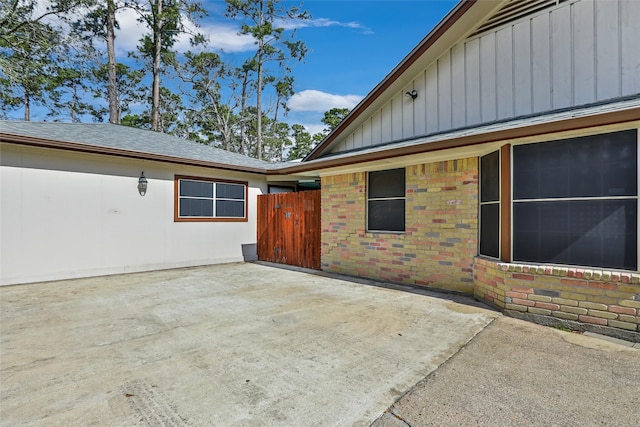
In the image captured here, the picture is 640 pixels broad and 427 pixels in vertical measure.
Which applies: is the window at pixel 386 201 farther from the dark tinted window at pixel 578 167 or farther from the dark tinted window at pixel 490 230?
the dark tinted window at pixel 578 167

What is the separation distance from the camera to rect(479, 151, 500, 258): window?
195 inches

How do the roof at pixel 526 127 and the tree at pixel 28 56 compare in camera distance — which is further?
the tree at pixel 28 56

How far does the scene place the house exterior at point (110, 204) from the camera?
6.26m

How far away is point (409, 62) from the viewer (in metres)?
6.78

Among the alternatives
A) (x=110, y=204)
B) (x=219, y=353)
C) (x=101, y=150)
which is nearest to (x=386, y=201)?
(x=219, y=353)

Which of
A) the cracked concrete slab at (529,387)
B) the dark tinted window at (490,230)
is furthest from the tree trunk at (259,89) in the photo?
the cracked concrete slab at (529,387)

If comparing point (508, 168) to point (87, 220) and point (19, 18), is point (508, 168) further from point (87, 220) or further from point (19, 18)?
point (19, 18)

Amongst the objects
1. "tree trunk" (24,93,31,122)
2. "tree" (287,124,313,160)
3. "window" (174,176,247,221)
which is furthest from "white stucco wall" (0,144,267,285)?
"tree" (287,124,313,160)

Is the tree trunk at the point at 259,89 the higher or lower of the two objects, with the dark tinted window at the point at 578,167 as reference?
higher

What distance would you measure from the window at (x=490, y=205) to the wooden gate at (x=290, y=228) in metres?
4.13

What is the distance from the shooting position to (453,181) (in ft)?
19.0

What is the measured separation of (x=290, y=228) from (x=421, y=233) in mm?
4060

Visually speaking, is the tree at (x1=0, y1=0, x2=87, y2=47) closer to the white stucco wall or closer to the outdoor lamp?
the white stucco wall

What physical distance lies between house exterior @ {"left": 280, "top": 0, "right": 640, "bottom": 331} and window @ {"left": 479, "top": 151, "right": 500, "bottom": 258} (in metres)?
0.03
